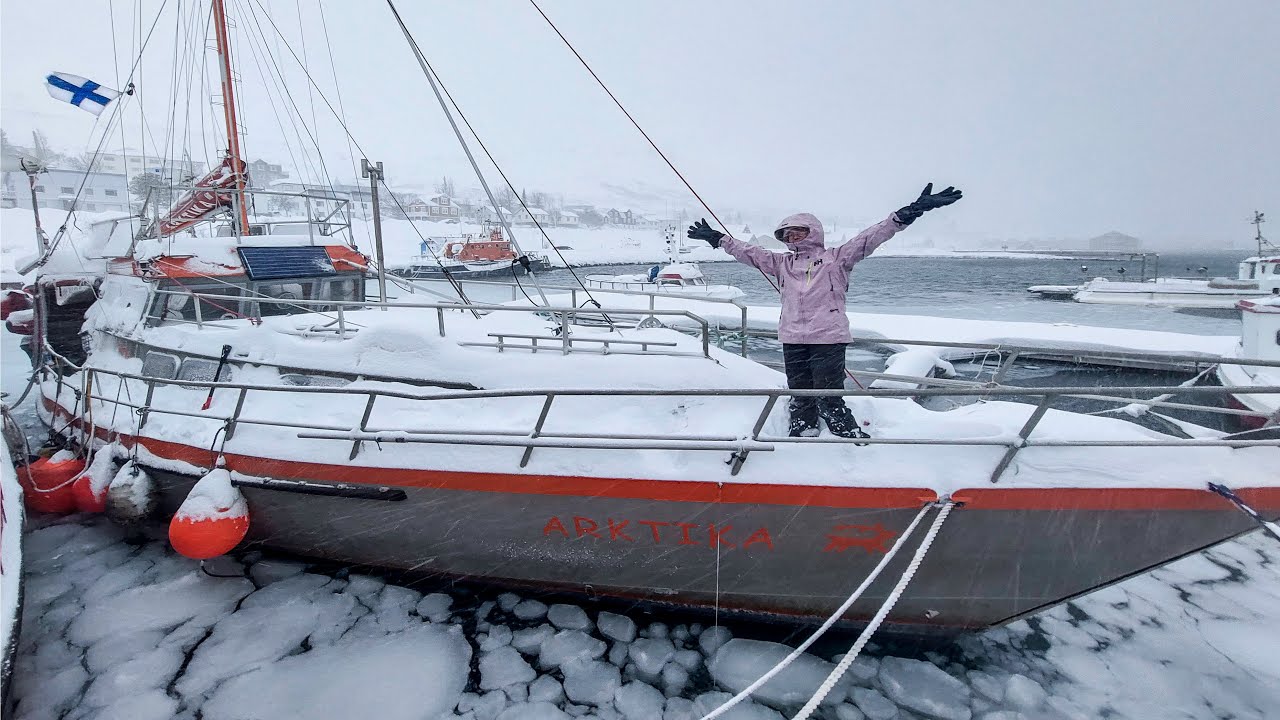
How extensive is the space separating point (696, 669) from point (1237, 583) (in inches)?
174

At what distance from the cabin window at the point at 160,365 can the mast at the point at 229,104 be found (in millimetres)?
2224

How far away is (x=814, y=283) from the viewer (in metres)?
3.56

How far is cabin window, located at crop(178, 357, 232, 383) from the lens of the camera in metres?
5.16

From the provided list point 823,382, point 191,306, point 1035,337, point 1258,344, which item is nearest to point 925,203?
point 823,382

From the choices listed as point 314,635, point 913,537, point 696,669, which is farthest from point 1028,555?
point 314,635

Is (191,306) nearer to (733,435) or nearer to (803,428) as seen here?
(733,435)

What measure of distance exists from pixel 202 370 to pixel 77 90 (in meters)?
5.24

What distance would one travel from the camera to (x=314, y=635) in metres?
4.04

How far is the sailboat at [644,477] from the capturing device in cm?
305

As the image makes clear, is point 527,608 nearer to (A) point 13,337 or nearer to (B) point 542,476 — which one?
(B) point 542,476

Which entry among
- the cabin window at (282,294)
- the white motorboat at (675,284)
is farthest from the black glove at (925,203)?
the white motorboat at (675,284)

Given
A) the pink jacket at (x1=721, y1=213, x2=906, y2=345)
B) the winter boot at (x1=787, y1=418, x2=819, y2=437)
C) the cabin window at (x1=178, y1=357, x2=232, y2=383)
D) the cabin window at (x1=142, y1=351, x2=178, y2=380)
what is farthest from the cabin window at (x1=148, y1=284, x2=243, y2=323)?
the winter boot at (x1=787, y1=418, x2=819, y2=437)

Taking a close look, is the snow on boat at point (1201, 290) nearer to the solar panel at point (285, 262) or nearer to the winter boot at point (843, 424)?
the winter boot at point (843, 424)

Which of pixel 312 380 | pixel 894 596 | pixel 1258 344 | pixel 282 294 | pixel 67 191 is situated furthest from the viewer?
pixel 67 191
